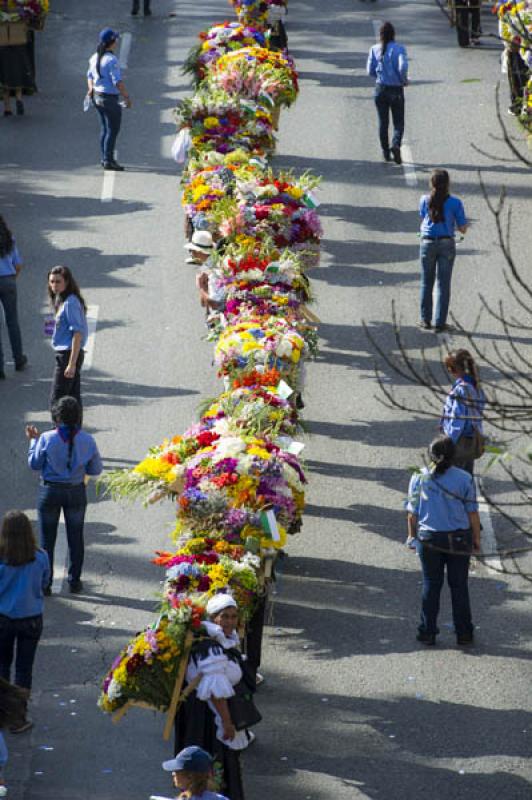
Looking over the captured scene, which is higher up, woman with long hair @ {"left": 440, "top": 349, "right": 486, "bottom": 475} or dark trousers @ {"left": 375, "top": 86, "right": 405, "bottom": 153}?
dark trousers @ {"left": 375, "top": 86, "right": 405, "bottom": 153}

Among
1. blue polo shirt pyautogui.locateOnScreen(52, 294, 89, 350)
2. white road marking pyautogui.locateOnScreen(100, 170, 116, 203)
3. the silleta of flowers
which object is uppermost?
the silleta of flowers

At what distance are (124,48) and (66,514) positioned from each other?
16.8 m

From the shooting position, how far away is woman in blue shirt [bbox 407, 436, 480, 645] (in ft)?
39.4

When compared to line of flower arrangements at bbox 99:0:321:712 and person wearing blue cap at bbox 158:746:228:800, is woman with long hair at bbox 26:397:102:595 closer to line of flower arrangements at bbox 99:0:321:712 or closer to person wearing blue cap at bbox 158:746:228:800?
line of flower arrangements at bbox 99:0:321:712

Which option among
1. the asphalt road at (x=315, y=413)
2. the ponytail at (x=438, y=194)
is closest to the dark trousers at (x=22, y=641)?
the asphalt road at (x=315, y=413)

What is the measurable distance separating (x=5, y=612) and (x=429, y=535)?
122 inches

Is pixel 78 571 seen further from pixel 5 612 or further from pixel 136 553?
pixel 5 612

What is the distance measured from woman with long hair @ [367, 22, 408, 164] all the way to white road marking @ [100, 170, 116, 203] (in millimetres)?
3751

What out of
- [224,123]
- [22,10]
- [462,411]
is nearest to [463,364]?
[462,411]

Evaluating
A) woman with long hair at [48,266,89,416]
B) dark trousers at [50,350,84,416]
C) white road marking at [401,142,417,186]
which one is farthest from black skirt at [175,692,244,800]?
white road marking at [401,142,417,186]

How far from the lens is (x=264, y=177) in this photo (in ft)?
56.6

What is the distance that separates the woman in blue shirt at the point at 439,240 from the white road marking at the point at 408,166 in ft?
15.8

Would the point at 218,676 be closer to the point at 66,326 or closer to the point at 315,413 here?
the point at 66,326

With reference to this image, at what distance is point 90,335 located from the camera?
18.5 metres
